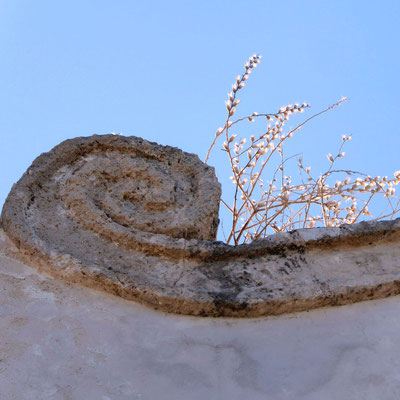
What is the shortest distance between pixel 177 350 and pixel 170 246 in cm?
39

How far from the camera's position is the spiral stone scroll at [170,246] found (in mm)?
1907

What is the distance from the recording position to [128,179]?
239 centimetres

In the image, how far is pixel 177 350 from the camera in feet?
5.76

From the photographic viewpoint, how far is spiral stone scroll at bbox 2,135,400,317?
6.26ft

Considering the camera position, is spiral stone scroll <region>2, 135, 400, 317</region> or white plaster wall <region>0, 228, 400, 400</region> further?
spiral stone scroll <region>2, 135, 400, 317</region>

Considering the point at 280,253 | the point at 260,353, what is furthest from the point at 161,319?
the point at 280,253

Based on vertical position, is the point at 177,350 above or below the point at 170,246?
below

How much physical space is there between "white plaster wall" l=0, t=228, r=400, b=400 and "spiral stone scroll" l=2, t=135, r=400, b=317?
0.05 metres

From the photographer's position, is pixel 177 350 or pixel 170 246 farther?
pixel 170 246

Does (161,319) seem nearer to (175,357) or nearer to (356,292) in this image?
(175,357)

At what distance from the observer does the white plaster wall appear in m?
1.62

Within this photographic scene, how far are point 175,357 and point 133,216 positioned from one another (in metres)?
0.61

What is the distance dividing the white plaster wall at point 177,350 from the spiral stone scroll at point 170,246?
48mm

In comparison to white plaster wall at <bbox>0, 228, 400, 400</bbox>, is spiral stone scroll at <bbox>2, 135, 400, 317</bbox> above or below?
above
